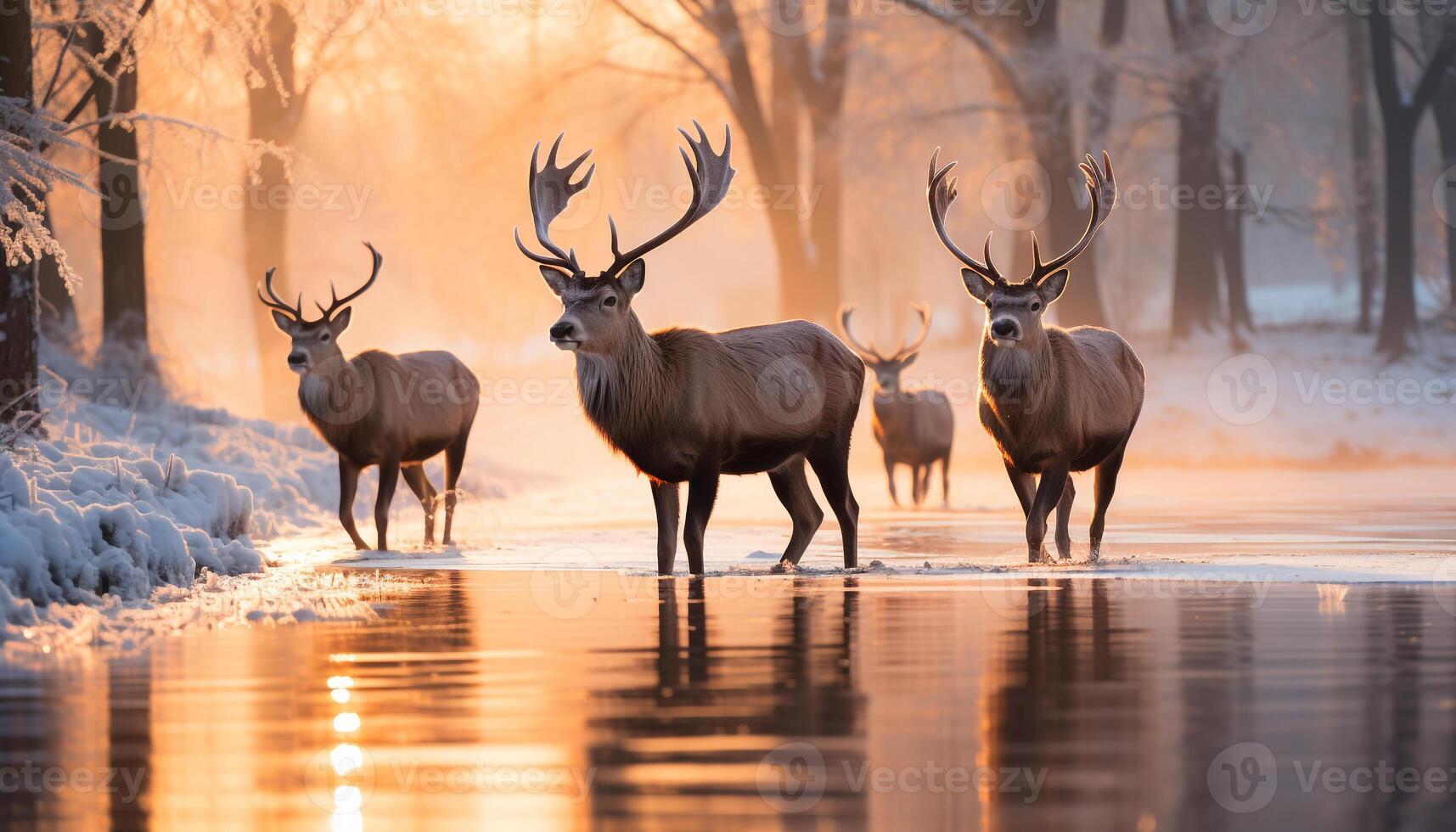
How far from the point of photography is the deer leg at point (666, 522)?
13836mm

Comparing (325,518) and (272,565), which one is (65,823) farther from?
→ (325,518)

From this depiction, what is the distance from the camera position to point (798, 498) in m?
15.0

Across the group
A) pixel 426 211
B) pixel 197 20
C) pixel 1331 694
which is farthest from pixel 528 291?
pixel 1331 694

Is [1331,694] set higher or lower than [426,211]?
lower

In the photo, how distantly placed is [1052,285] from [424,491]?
22.2ft

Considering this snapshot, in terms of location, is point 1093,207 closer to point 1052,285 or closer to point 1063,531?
point 1052,285

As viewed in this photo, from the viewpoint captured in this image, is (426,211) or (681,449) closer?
(681,449)

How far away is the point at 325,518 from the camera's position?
71.4 feet

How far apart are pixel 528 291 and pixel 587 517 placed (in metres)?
35.2

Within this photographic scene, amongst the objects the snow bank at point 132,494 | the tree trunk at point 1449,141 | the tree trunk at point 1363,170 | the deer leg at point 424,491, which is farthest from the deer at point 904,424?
the tree trunk at point 1449,141

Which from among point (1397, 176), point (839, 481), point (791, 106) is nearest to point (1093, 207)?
point (839, 481)

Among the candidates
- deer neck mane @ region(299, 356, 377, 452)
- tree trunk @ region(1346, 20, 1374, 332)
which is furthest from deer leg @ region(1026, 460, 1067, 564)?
tree trunk @ region(1346, 20, 1374, 332)

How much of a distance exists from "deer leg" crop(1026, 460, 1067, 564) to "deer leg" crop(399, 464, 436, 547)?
20.0 feet

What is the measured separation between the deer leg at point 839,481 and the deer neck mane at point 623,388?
1.69 meters
